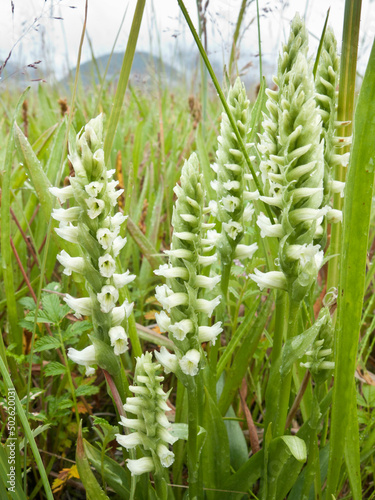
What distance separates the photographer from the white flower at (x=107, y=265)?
2.69 ft

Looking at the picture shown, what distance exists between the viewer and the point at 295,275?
0.89 meters

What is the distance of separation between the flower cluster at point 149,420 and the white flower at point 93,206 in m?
0.30

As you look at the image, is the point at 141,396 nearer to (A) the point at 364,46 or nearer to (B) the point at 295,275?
(B) the point at 295,275

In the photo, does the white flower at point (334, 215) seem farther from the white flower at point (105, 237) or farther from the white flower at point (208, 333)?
the white flower at point (105, 237)

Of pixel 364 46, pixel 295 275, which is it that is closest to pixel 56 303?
pixel 295 275

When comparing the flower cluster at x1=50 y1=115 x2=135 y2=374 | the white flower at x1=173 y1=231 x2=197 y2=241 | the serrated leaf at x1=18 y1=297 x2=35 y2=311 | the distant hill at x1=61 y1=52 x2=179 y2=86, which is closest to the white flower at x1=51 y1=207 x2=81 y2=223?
the flower cluster at x1=50 y1=115 x2=135 y2=374

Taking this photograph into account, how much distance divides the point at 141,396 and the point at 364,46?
2.72 meters

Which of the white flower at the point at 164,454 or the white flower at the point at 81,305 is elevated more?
the white flower at the point at 81,305

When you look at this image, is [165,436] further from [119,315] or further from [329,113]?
[329,113]

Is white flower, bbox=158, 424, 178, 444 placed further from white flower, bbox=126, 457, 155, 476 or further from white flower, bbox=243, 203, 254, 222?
white flower, bbox=243, 203, 254, 222

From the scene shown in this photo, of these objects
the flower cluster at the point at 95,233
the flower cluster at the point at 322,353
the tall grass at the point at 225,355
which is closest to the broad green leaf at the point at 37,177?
the tall grass at the point at 225,355

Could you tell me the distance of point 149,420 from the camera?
86 centimetres

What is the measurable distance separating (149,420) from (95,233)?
1.27 ft

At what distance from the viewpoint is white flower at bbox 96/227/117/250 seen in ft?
2.64
